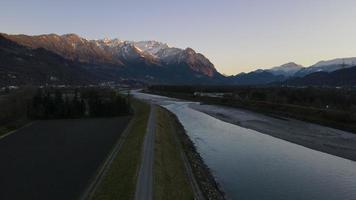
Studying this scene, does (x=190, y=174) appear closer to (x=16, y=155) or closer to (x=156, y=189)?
(x=156, y=189)

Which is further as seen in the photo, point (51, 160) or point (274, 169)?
point (51, 160)

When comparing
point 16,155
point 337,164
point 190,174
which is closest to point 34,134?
point 16,155

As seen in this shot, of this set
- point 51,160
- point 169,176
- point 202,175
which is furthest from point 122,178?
point 51,160

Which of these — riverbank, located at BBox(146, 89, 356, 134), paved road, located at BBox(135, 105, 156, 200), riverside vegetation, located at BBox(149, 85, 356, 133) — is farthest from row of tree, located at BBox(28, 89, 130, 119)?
paved road, located at BBox(135, 105, 156, 200)

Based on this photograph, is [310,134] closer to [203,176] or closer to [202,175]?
[202,175]

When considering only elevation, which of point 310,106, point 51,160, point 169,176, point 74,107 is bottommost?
point 51,160
